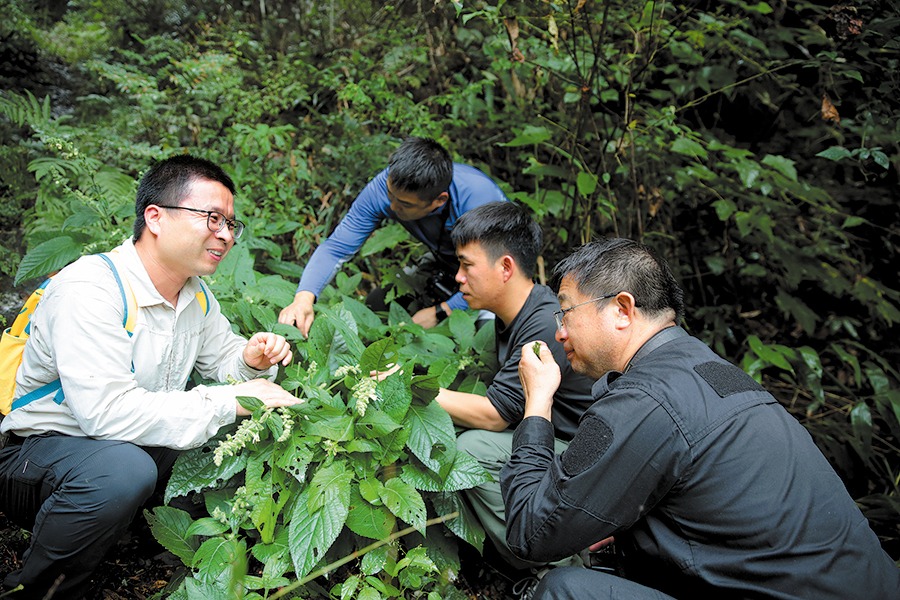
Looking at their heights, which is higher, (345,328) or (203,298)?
(203,298)

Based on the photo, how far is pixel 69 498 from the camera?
2.10m

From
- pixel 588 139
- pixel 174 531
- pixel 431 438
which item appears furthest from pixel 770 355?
pixel 174 531

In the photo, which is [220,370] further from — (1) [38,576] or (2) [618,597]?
(2) [618,597]

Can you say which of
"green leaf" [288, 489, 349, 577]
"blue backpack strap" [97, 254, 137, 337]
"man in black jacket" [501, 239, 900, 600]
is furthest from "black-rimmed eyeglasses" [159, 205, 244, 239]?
Result: "man in black jacket" [501, 239, 900, 600]

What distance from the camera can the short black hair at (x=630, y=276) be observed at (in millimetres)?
2178

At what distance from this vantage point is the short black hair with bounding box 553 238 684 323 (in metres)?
2.18

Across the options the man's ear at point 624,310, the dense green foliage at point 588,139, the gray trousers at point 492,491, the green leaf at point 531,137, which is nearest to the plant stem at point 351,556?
the gray trousers at point 492,491

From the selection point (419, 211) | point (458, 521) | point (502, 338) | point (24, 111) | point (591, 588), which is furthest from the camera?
point (24, 111)

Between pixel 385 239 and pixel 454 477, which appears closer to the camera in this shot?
pixel 454 477

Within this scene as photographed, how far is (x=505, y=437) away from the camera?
2.82 metres

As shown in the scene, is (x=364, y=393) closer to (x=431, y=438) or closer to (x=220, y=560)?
(x=431, y=438)

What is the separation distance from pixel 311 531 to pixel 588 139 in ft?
11.9

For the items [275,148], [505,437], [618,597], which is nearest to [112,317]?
[505,437]

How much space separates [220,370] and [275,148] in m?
3.39
